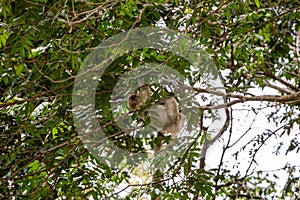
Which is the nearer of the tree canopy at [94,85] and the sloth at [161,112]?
the tree canopy at [94,85]

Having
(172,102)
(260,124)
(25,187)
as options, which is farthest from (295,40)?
(25,187)

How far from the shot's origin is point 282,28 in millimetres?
2404

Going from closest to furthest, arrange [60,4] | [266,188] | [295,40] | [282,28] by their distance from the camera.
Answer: [60,4], [282,28], [295,40], [266,188]

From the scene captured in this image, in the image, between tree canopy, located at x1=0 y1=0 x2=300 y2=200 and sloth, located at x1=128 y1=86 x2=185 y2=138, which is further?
sloth, located at x1=128 y1=86 x2=185 y2=138

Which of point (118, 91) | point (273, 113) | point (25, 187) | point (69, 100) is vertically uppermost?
point (273, 113)

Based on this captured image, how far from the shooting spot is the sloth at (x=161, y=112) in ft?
5.18

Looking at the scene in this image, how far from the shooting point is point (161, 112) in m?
1.59

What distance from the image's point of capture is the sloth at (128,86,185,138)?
158 cm

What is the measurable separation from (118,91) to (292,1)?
0.88 m

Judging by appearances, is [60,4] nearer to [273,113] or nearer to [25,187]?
[25,187]

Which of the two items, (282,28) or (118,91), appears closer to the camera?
(118,91)

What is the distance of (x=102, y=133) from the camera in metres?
1.70

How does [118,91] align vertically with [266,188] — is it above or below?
below

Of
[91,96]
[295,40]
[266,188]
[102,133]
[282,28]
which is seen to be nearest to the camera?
[91,96]
